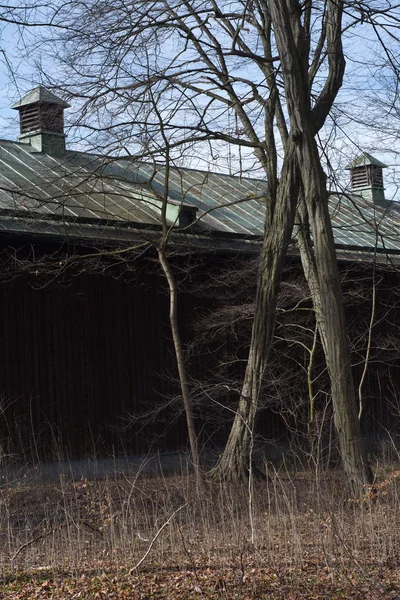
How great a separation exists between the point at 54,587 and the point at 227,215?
38.7 ft

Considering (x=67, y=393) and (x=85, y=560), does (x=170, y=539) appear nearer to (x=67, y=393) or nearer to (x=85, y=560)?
(x=85, y=560)

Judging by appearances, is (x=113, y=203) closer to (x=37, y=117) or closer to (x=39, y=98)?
(x=39, y=98)

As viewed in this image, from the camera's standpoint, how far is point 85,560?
7828 millimetres

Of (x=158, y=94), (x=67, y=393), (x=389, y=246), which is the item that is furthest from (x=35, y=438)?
(x=389, y=246)

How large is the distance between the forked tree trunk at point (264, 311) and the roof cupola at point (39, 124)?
6.03 meters

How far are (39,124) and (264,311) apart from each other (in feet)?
23.9

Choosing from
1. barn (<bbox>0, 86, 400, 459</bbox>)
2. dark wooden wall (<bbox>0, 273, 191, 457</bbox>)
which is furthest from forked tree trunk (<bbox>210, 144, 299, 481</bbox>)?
dark wooden wall (<bbox>0, 273, 191, 457</bbox>)

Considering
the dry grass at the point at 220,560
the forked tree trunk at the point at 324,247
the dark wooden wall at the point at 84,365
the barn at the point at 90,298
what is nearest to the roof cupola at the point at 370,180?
the barn at the point at 90,298

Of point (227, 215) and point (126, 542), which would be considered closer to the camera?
point (126, 542)

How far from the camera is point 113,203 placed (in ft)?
51.0

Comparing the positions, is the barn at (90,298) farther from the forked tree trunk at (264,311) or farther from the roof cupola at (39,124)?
the forked tree trunk at (264,311)

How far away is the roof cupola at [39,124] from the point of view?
673 inches

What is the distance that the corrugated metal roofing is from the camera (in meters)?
12.8

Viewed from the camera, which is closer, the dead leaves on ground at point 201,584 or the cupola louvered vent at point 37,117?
the dead leaves on ground at point 201,584
